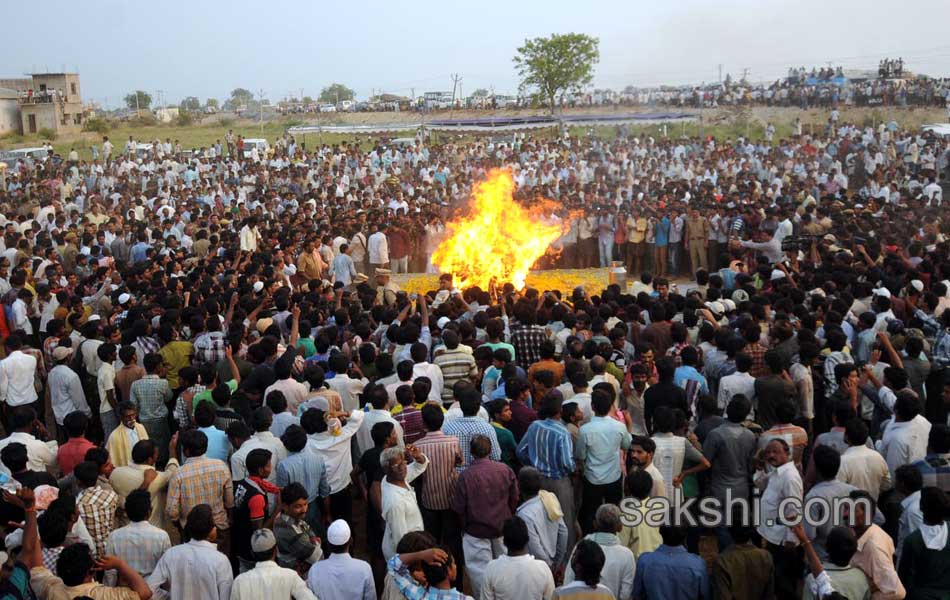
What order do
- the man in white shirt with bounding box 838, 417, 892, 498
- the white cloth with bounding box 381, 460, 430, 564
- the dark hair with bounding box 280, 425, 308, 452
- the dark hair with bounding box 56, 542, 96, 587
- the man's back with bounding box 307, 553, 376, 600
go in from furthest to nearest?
the dark hair with bounding box 280, 425, 308, 452, the man in white shirt with bounding box 838, 417, 892, 498, the white cloth with bounding box 381, 460, 430, 564, the man's back with bounding box 307, 553, 376, 600, the dark hair with bounding box 56, 542, 96, 587

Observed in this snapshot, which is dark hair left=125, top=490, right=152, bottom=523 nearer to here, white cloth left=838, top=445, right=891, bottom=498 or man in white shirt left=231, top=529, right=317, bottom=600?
man in white shirt left=231, top=529, right=317, bottom=600

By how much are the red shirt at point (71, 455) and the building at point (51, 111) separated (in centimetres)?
5278

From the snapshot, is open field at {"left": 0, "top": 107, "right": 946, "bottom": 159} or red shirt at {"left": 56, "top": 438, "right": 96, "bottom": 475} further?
open field at {"left": 0, "top": 107, "right": 946, "bottom": 159}

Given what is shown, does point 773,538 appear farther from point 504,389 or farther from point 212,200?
point 212,200

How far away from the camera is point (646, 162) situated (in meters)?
28.8

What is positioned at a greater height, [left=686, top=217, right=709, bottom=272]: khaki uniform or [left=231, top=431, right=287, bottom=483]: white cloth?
[left=686, top=217, right=709, bottom=272]: khaki uniform

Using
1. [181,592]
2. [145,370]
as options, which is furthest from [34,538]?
[145,370]

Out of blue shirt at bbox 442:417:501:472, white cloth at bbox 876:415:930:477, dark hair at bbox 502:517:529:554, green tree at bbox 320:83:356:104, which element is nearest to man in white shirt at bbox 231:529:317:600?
dark hair at bbox 502:517:529:554

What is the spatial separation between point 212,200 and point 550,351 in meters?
18.5

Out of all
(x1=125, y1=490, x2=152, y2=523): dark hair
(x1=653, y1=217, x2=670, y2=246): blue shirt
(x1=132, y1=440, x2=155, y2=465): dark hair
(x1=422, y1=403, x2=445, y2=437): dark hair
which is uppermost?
(x1=653, y1=217, x2=670, y2=246): blue shirt

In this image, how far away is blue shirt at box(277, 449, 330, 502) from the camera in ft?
23.3

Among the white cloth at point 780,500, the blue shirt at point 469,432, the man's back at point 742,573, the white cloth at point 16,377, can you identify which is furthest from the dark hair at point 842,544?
the white cloth at point 16,377

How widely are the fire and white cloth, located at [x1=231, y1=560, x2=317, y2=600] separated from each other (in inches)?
407

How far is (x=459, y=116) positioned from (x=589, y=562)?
49.3m
